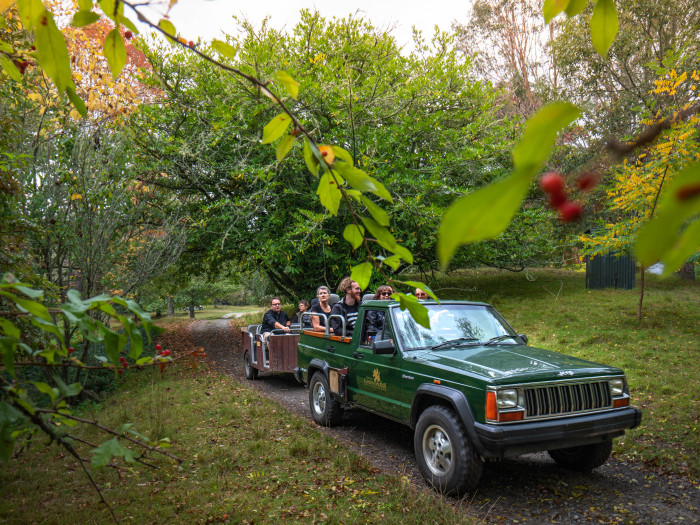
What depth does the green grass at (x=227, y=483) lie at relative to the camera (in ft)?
14.5

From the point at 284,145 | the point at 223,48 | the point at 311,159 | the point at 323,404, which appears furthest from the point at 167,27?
the point at 323,404

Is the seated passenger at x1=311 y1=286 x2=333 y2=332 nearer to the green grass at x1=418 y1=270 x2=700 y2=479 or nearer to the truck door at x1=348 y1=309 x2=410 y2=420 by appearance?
the truck door at x1=348 y1=309 x2=410 y2=420

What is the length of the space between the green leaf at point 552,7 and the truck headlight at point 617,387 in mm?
4739

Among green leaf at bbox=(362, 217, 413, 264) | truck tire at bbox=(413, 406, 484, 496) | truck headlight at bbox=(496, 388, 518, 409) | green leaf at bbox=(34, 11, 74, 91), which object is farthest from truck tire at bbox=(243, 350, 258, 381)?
green leaf at bbox=(34, 11, 74, 91)

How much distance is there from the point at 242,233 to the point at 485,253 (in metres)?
6.82

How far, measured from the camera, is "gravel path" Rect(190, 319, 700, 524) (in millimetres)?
4535

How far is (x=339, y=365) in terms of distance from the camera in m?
7.21

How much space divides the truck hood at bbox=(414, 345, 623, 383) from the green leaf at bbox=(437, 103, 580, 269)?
439 centimetres

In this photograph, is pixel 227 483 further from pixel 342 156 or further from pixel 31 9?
pixel 31 9

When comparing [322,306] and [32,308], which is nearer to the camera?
[32,308]

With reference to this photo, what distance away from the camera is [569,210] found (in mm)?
769

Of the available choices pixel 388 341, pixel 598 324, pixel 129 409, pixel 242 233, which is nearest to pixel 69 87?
pixel 388 341

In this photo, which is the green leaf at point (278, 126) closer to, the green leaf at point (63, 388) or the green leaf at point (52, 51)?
the green leaf at point (52, 51)

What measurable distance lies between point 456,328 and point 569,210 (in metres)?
5.60
